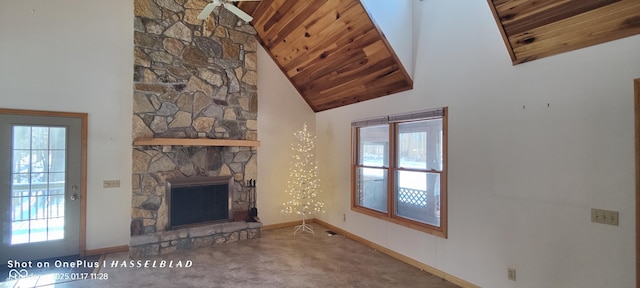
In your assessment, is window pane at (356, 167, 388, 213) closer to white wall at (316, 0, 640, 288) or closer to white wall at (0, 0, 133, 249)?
white wall at (316, 0, 640, 288)

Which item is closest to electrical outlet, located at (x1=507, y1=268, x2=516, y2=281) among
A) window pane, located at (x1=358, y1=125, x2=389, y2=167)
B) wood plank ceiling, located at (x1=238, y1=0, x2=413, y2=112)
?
window pane, located at (x1=358, y1=125, x2=389, y2=167)

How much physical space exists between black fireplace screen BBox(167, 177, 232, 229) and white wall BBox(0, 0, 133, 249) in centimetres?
65

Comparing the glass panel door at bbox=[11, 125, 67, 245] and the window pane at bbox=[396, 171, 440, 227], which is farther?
the glass panel door at bbox=[11, 125, 67, 245]

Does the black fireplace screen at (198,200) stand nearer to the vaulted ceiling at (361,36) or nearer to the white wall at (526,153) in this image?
the vaulted ceiling at (361,36)

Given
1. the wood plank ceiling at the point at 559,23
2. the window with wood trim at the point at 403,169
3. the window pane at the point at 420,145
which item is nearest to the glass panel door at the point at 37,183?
the window with wood trim at the point at 403,169

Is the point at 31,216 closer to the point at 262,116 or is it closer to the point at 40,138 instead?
the point at 40,138

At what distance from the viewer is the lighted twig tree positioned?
5.83m

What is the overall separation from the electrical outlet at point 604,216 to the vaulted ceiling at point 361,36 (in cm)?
138

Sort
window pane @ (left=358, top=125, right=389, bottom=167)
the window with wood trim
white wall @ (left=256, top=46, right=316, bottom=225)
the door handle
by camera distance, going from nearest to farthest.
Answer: the window with wood trim
the door handle
window pane @ (left=358, top=125, right=389, bottom=167)
white wall @ (left=256, top=46, right=316, bottom=225)

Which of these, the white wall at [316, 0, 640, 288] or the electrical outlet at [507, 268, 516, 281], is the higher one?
the white wall at [316, 0, 640, 288]

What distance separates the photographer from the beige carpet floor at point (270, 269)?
11.1 feet

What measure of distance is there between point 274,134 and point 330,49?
2.17 meters

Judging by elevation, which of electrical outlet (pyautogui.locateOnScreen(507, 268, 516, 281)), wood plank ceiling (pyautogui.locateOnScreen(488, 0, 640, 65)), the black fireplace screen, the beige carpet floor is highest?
wood plank ceiling (pyautogui.locateOnScreen(488, 0, 640, 65))

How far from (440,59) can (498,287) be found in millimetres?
2647
